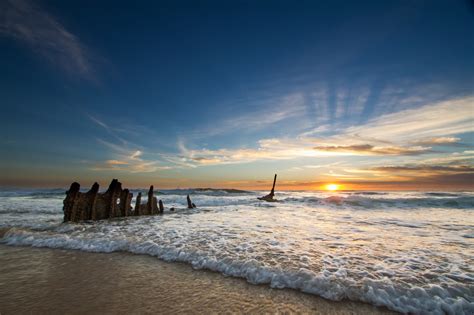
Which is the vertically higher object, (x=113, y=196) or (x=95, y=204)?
(x=113, y=196)

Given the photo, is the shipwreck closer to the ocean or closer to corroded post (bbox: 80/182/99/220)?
corroded post (bbox: 80/182/99/220)

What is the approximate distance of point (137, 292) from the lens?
13.8ft

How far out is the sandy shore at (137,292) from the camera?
3.68 m

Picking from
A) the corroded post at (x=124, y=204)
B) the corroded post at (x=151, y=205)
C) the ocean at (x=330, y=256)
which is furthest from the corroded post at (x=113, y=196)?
the ocean at (x=330, y=256)

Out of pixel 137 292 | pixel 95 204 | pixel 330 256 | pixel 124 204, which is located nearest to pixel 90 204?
pixel 95 204

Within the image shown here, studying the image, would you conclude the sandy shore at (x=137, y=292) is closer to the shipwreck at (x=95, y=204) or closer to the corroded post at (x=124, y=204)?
the shipwreck at (x=95, y=204)

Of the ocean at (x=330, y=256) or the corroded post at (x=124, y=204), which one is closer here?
the ocean at (x=330, y=256)

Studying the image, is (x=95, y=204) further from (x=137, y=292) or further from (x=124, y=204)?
(x=137, y=292)

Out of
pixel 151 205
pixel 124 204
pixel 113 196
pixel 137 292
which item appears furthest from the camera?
pixel 151 205

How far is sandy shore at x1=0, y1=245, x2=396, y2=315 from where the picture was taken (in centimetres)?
368

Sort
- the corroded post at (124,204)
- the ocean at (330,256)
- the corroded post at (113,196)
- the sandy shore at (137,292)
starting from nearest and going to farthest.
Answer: the sandy shore at (137,292)
the ocean at (330,256)
the corroded post at (113,196)
the corroded post at (124,204)

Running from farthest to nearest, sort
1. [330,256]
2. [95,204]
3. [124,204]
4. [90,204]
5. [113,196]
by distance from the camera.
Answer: [124,204]
[113,196]
[95,204]
[90,204]
[330,256]

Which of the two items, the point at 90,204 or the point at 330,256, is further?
the point at 90,204

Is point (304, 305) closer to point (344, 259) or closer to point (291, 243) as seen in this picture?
point (344, 259)
